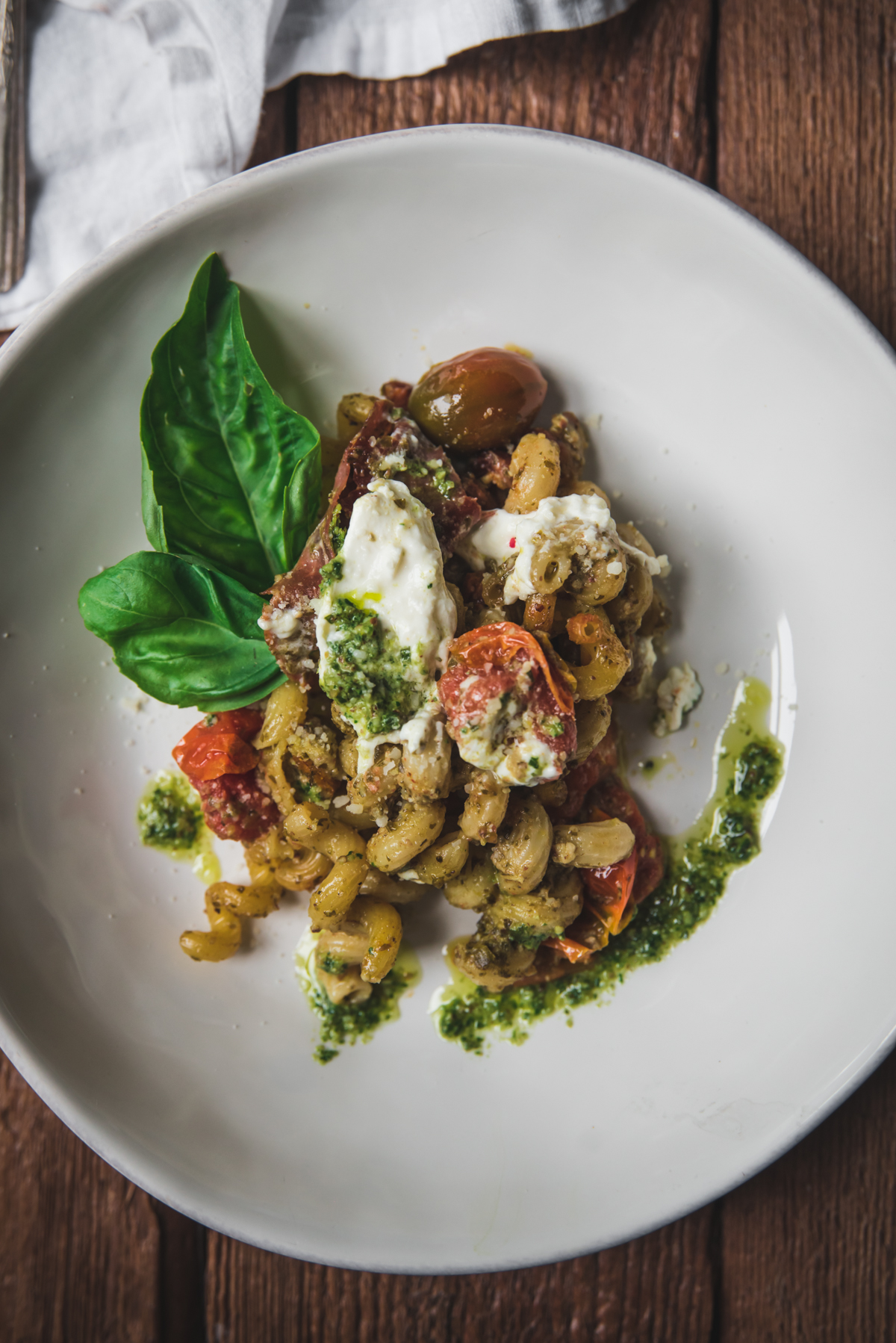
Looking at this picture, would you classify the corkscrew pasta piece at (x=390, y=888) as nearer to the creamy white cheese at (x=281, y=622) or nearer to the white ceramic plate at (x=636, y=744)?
the white ceramic plate at (x=636, y=744)

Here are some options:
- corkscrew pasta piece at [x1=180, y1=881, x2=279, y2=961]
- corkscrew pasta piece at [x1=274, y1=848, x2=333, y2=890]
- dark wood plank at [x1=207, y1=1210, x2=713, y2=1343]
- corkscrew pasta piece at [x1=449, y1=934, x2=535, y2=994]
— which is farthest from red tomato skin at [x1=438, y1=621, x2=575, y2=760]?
dark wood plank at [x1=207, y1=1210, x2=713, y2=1343]

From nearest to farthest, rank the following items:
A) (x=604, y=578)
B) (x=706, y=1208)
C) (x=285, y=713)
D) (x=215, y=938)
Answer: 1. (x=604, y=578)
2. (x=285, y=713)
3. (x=215, y=938)
4. (x=706, y=1208)

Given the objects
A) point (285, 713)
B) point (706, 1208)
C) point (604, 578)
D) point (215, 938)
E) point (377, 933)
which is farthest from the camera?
point (706, 1208)

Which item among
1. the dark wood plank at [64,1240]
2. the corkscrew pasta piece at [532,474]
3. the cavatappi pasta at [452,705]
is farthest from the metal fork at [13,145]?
the dark wood plank at [64,1240]

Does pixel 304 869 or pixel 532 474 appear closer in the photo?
pixel 532 474

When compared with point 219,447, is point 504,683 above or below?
below

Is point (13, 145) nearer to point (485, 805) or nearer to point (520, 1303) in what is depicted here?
point (485, 805)

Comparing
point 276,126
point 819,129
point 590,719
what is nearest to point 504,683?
point 590,719
